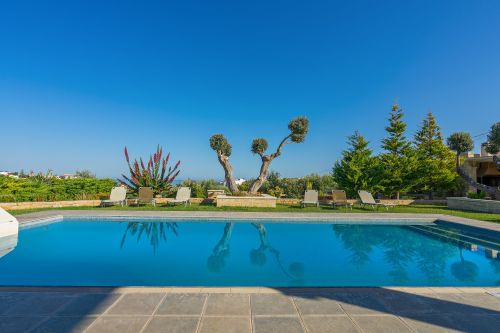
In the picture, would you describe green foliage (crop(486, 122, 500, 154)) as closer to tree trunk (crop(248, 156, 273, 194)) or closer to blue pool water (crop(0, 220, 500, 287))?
blue pool water (crop(0, 220, 500, 287))

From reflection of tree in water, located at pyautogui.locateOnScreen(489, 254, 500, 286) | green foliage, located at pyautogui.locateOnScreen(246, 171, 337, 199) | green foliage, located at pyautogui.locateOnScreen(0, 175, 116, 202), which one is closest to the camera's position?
reflection of tree in water, located at pyautogui.locateOnScreen(489, 254, 500, 286)

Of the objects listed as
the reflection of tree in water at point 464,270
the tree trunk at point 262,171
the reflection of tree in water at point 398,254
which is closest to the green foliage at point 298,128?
the tree trunk at point 262,171

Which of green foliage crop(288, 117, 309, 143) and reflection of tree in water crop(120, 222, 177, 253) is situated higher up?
green foliage crop(288, 117, 309, 143)

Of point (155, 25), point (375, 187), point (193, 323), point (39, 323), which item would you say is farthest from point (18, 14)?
point (375, 187)

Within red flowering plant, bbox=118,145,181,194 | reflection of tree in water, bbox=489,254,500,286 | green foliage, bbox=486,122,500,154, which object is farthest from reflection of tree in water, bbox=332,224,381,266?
green foliage, bbox=486,122,500,154

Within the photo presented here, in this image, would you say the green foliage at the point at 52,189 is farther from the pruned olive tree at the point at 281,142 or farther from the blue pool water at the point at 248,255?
the pruned olive tree at the point at 281,142

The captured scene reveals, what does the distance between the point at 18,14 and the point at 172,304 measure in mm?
16109

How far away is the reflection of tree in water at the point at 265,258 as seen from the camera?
489 cm

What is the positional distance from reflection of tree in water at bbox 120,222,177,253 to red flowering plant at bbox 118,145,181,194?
5.39 m

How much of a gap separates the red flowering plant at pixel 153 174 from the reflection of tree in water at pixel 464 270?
12.8 metres

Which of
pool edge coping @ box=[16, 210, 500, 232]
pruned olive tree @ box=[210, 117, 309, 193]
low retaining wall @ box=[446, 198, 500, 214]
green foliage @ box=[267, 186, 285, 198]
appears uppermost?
pruned olive tree @ box=[210, 117, 309, 193]

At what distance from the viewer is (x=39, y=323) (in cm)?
243

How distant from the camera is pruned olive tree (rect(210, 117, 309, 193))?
544 inches

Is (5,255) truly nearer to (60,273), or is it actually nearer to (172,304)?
(60,273)
